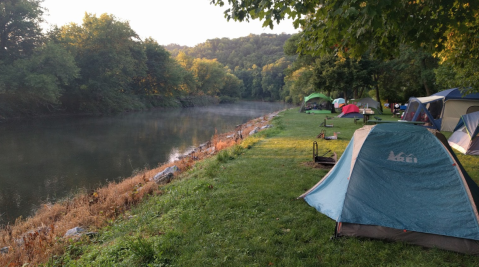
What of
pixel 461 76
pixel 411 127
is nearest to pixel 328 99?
pixel 461 76

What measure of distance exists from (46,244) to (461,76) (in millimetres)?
12510

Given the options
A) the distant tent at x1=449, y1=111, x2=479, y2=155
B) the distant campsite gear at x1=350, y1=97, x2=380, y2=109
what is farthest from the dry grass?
the distant campsite gear at x1=350, y1=97, x2=380, y2=109

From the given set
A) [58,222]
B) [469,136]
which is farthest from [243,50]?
[58,222]

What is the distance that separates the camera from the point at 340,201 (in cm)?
448

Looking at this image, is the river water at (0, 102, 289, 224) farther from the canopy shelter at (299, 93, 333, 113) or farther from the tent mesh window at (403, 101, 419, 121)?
the canopy shelter at (299, 93, 333, 113)

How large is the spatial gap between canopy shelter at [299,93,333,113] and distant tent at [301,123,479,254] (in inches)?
1055

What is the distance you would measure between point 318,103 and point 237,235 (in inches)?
1164

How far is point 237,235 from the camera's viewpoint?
4.32m

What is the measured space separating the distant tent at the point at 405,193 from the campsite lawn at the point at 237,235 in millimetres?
189

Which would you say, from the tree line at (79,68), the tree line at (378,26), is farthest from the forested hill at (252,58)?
the tree line at (378,26)

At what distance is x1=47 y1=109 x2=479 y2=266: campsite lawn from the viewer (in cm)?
371

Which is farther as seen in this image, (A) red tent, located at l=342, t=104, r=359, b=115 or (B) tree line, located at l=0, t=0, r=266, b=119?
(B) tree line, located at l=0, t=0, r=266, b=119

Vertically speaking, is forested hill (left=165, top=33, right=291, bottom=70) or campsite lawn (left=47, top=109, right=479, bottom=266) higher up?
forested hill (left=165, top=33, right=291, bottom=70)

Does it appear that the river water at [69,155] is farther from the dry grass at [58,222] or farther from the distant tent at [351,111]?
the distant tent at [351,111]
